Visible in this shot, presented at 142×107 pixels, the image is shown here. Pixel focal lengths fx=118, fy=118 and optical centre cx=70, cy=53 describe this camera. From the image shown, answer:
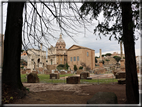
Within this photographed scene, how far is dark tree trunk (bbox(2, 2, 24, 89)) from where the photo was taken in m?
4.23

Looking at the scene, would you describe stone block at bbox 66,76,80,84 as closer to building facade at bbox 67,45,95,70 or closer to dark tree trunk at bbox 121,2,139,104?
dark tree trunk at bbox 121,2,139,104

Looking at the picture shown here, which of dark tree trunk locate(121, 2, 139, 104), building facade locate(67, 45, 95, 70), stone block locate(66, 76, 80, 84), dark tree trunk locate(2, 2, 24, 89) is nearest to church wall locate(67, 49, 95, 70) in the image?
building facade locate(67, 45, 95, 70)

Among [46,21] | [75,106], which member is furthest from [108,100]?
[46,21]

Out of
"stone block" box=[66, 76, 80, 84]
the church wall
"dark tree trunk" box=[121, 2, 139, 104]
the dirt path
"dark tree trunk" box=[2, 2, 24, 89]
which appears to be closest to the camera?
"dark tree trunk" box=[121, 2, 139, 104]

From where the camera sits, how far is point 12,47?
4.30 metres

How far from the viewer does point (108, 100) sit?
10.2 ft

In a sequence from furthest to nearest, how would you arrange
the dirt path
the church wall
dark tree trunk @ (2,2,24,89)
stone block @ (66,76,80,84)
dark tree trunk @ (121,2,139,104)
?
the church wall
stone block @ (66,76,80,84)
dark tree trunk @ (2,2,24,89)
the dirt path
dark tree trunk @ (121,2,139,104)

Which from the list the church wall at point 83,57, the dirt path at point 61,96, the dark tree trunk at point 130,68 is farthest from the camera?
the church wall at point 83,57

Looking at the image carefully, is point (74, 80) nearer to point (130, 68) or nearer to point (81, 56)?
point (130, 68)

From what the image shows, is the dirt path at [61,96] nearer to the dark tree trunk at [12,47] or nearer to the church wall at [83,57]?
the dark tree trunk at [12,47]

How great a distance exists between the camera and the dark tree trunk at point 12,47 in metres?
4.23

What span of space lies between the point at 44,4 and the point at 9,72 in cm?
334

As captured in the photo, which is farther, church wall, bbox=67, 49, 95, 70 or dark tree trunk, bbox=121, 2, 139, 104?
church wall, bbox=67, 49, 95, 70

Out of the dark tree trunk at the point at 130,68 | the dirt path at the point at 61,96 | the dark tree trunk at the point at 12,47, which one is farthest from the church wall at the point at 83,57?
the dark tree trunk at the point at 130,68
